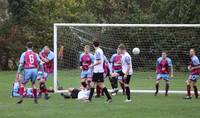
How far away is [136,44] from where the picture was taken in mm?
30500

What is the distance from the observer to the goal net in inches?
1110

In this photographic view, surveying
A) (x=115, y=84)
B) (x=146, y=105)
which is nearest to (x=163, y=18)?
(x=115, y=84)

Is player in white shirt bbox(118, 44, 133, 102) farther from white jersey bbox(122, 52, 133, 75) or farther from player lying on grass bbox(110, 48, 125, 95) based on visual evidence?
player lying on grass bbox(110, 48, 125, 95)

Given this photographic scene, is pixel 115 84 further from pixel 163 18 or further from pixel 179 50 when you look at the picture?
pixel 163 18

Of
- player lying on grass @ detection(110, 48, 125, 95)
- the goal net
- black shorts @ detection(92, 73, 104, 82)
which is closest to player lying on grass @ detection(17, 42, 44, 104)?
black shorts @ detection(92, 73, 104, 82)

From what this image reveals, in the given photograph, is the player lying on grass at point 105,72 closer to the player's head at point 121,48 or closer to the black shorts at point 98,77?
the player's head at point 121,48

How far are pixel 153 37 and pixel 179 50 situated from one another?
65.6 inches

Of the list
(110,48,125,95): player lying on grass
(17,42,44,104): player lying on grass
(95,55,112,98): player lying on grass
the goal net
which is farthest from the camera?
the goal net

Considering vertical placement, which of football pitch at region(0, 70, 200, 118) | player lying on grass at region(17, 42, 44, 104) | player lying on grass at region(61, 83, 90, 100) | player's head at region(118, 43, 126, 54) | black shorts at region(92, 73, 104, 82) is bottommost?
football pitch at region(0, 70, 200, 118)

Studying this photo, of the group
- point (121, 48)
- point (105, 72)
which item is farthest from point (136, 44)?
point (121, 48)

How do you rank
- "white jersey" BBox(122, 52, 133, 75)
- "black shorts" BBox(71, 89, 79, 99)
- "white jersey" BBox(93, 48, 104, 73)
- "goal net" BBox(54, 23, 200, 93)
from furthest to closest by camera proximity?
"goal net" BBox(54, 23, 200, 93) < "black shorts" BBox(71, 89, 79, 99) < "white jersey" BBox(122, 52, 133, 75) < "white jersey" BBox(93, 48, 104, 73)

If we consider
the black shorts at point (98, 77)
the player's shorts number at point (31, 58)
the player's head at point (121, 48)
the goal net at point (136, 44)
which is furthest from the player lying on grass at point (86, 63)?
the goal net at point (136, 44)

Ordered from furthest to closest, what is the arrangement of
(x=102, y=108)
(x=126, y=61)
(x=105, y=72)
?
(x=105, y=72) → (x=126, y=61) → (x=102, y=108)

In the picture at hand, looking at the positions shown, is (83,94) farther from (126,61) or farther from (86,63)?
(126,61)
